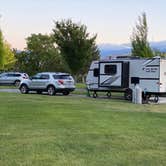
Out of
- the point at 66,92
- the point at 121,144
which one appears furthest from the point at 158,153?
the point at 66,92

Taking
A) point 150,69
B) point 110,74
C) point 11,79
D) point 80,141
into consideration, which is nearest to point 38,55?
point 11,79

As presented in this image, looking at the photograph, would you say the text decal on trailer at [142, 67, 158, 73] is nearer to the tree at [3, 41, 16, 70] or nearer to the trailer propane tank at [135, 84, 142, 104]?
the trailer propane tank at [135, 84, 142, 104]

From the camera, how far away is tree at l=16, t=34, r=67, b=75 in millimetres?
85375

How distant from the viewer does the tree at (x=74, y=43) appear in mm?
44375

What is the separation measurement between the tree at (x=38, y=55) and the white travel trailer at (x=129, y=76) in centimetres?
5478

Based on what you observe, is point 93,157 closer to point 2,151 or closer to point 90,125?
point 2,151

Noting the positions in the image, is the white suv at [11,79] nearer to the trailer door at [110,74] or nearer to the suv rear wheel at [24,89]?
the suv rear wheel at [24,89]

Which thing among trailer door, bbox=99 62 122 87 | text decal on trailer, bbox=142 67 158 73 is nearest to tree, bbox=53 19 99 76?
trailer door, bbox=99 62 122 87

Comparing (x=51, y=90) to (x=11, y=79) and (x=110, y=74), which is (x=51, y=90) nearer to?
(x=110, y=74)

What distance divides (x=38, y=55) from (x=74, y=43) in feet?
139

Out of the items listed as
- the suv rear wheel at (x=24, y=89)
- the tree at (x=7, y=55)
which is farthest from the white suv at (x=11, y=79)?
the suv rear wheel at (x=24, y=89)

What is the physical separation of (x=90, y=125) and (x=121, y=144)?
3212mm

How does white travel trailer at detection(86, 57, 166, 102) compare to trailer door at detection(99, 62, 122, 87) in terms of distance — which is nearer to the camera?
white travel trailer at detection(86, 57, 166, 102)

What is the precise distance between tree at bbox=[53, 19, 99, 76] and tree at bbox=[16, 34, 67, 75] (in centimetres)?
3823
